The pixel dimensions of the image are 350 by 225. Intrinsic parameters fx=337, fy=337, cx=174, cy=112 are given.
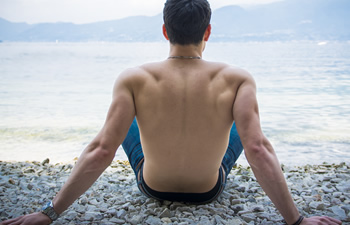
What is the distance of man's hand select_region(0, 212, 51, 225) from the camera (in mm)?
1507

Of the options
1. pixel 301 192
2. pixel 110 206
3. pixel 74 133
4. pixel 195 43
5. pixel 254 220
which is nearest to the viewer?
pixel 195 43

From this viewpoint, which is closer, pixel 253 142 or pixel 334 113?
pixel 253 142

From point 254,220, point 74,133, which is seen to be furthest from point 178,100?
point 74,133

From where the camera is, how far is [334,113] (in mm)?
7402

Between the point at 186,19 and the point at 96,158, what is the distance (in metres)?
0.76

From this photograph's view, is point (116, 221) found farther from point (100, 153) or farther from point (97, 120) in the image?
point (97, 120)

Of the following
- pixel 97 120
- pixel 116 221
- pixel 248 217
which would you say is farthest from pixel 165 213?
pixel 97 120

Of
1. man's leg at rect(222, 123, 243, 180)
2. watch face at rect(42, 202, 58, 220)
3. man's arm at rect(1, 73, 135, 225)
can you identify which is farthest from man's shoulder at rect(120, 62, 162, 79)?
man's leg at rect(222, 123, 243, 180)

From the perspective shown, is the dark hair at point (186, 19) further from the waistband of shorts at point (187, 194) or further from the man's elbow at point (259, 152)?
the waistband of shorts at point (187, 194)

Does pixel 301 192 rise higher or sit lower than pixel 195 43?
lower

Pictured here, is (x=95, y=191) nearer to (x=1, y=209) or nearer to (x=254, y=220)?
(x=1, y=209)

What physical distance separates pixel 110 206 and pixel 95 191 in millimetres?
338

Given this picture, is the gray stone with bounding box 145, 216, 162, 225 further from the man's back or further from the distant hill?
the distant hill

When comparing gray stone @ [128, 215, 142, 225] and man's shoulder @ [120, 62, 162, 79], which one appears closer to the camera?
man's shoulder @ [120, 62, 162, 79]
